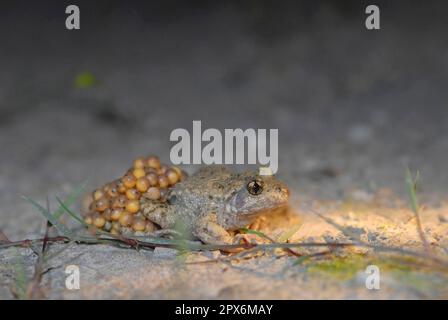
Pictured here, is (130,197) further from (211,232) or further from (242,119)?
(242,119)

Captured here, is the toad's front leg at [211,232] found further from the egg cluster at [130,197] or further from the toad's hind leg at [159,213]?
the egg cluster at [130,197]

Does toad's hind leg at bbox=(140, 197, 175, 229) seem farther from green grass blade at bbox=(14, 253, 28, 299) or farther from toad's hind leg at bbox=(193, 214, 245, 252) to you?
green grass blade at bbox=(14, 253, 28, 299)

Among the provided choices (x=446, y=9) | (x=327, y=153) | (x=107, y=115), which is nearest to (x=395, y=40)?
(x=446, y=9)

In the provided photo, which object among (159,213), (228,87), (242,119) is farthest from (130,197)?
(228,87)

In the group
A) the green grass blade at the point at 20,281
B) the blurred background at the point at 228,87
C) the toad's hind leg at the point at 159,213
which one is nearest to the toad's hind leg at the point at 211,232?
the toad's hind leg at the point at 159,213

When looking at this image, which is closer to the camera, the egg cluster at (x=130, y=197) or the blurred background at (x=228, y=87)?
the egg cluster at (x=130, y=197)
